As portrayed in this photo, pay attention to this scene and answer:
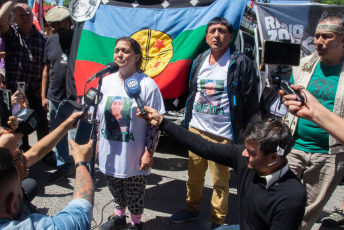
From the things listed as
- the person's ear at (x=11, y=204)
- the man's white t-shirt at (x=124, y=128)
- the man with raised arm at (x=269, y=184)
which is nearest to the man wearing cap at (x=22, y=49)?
the man's white t-shirt at (x=124, y=128)

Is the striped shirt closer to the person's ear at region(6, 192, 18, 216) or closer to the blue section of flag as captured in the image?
the blue section of flag

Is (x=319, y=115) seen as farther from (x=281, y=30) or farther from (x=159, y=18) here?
(x=281, y=30)

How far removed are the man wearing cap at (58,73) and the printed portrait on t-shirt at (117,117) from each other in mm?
1662

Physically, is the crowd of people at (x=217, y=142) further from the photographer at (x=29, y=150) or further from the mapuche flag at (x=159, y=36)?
the mapuche flag at (x=159, y=36)

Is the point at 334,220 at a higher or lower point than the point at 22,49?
lower

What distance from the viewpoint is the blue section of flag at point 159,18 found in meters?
3.59

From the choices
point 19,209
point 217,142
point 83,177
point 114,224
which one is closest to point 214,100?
point 217,142

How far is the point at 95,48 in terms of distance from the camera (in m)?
4.15

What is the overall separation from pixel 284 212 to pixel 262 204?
142 mm

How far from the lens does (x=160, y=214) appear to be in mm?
3541

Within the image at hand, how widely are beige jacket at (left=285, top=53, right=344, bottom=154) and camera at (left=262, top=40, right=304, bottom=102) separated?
0.82m

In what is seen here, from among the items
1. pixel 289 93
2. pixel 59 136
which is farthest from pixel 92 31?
pixel 289 93

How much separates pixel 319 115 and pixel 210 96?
147 cm

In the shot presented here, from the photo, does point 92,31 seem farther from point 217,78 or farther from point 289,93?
point 289,93
